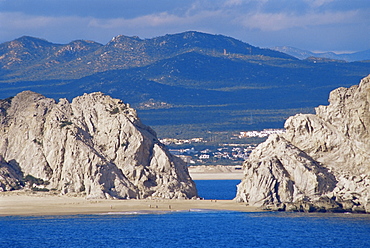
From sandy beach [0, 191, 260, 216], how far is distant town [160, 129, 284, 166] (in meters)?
75.8

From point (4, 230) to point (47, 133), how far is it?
19.2m

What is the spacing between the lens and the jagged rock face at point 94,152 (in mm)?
76000

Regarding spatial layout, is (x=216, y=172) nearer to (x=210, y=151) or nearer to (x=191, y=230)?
(x=210, y=151)

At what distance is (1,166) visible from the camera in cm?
8081

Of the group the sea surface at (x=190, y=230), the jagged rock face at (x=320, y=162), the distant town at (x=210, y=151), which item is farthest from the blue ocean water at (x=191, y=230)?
the distant town at (x=210, y=151)

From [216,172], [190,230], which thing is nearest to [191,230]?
[190,230]

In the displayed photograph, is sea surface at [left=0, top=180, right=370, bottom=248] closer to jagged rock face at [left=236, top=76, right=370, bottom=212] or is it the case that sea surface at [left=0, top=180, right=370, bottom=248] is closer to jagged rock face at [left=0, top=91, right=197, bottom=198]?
jagged rock face at [left=236, top=76, right=370, bottom=212]

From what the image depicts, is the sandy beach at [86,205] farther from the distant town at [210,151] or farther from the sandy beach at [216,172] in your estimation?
the distant town at [210,151]

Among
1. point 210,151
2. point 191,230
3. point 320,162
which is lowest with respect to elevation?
point 210,151

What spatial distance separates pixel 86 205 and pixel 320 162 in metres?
18.4

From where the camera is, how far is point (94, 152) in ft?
252

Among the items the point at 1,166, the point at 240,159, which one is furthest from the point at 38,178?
the point at 240,159

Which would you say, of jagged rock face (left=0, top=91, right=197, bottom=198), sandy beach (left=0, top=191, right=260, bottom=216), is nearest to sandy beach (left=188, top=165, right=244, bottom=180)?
jagged rock face (left=0, top=91, right=197, bottom=198)

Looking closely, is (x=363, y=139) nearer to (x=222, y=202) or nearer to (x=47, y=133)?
(x=222, y=202)
